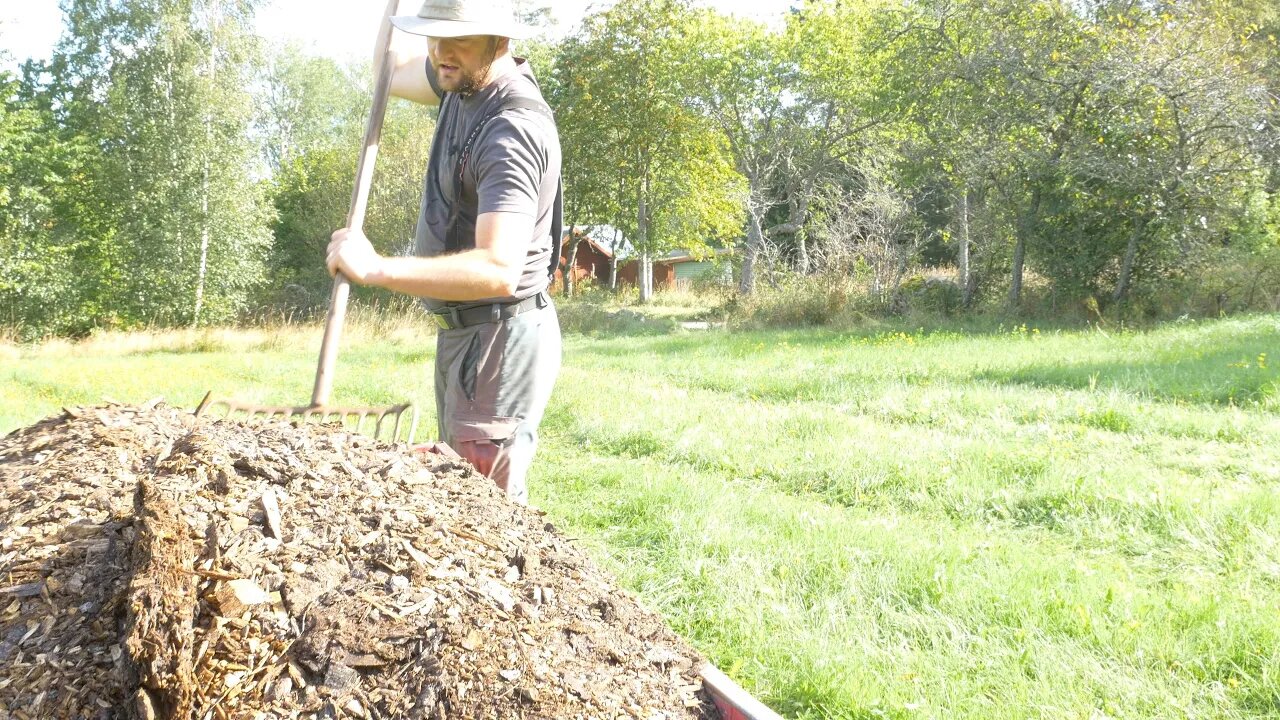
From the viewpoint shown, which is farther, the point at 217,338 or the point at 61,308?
the point at 61,308

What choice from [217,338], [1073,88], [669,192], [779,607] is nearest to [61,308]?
[217,338]

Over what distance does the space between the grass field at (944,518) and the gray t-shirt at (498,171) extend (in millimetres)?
1560

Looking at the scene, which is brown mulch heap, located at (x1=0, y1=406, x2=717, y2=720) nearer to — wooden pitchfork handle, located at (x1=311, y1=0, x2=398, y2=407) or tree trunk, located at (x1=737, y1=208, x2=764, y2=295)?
wooden pitchfork handle, located at (x1=311, y1=0, x2=398, y2=407)

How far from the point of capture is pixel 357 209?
2662 mm

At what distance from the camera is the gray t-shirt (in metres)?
2.24

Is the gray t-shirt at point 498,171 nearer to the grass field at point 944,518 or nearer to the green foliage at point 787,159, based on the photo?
the grass field at point 944,518

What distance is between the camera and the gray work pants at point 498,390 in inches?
103

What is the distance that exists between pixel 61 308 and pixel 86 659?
1083 inches

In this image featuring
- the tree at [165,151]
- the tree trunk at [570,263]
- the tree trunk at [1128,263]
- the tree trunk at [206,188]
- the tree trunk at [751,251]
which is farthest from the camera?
the tree trunk at [570,263]

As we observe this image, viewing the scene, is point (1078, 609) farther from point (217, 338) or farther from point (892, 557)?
point (217, 338)

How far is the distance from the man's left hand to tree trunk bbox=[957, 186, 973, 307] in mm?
16383

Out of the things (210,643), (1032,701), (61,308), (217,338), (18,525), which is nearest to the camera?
(210,643)

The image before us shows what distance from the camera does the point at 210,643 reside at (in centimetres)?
150

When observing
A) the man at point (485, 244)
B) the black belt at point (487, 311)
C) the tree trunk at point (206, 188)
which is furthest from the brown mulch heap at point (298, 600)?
the tree trunk at point (206, 188)
